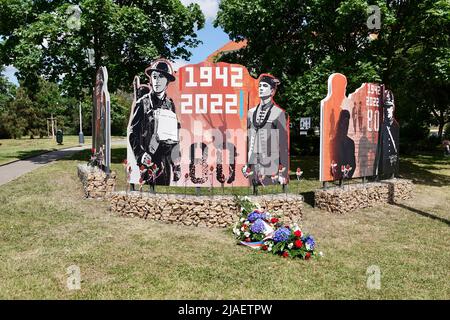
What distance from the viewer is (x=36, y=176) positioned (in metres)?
16.8

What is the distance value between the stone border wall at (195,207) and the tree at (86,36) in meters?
11.4

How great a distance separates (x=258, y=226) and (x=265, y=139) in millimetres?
3393

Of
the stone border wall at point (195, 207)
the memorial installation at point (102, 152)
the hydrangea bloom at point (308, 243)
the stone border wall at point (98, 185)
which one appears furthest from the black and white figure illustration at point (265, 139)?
the stone border wall at point (98, 185)

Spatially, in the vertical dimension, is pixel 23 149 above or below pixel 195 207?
above

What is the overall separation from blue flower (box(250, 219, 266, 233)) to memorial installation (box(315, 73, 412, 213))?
407 centimetres

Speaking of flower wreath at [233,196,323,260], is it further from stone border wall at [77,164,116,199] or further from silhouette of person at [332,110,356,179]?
stone border wall at [77,164,116,199]

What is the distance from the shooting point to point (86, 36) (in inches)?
797

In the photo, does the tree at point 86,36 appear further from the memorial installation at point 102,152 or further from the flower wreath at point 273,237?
the flower wreath at point 273,237

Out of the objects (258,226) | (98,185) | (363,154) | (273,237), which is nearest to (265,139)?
(258,226)

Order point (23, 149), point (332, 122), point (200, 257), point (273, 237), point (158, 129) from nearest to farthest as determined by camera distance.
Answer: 1. point (200, 257)
2. point (273, 237)
3. point (158, 129)
4. point (332, 122)
5. point (23, 149)

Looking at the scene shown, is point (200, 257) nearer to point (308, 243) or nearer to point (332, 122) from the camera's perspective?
point (308, 243)
